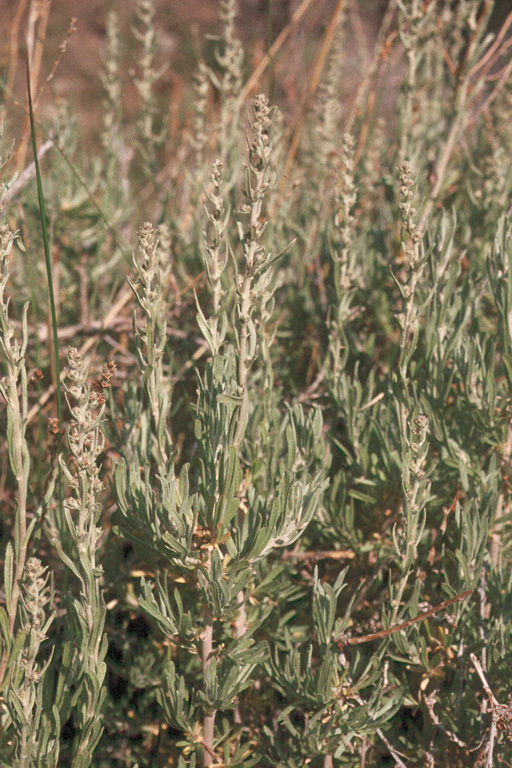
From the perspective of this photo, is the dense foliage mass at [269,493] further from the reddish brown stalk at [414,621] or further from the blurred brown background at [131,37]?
the blurred brown background at [131,37]

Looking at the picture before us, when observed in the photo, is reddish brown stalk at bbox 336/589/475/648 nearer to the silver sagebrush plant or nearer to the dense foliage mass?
the dense foliage mass

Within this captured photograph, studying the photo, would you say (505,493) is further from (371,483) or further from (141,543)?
(141,543)

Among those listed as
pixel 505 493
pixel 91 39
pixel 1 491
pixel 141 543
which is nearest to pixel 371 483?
pixel 505 493

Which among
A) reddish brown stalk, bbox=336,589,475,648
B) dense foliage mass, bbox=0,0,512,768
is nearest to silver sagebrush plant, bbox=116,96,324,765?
dense foliage mass, bbox=0,0,512,768

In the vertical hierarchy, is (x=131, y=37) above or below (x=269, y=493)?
above

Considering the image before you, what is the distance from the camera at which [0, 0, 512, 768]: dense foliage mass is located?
945mm

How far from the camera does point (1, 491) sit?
1.57m

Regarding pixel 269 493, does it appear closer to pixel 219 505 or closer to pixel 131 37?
pixel 219 505

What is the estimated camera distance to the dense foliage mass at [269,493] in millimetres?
945

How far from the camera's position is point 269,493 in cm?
112

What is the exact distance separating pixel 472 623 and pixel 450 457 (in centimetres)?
29

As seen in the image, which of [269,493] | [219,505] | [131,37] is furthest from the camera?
[131,37]

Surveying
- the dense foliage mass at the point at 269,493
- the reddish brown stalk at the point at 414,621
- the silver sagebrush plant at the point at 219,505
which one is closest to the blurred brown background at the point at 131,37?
the dense foliage mass at the point at 269,493

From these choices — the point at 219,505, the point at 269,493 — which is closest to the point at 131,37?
the point at 269,493
